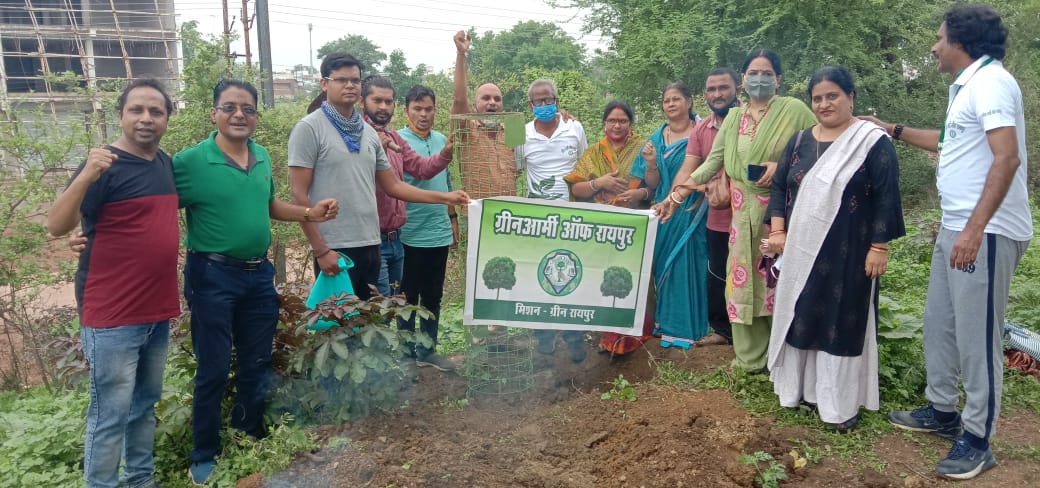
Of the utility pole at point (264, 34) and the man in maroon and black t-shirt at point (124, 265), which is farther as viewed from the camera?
the utility pole at point (264, 34)

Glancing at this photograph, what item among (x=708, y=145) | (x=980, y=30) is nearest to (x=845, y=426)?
(x=708, y=145)

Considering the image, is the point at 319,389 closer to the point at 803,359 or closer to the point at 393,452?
the point at 393,452

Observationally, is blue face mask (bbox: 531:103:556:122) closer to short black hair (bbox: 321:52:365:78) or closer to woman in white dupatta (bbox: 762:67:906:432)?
short black hair (bbox: 321:52:365:78)

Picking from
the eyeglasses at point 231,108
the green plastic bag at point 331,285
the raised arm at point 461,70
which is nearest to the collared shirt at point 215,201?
the eyeglasses at point 231,108

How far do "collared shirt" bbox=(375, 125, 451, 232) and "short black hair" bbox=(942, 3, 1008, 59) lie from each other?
→ 271 cm

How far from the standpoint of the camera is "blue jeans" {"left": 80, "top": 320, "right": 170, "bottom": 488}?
291 cm

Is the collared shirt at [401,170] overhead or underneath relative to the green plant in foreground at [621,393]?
overhead

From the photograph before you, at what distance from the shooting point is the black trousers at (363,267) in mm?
3963

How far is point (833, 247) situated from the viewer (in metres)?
3.46

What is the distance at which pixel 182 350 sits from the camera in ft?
12.1

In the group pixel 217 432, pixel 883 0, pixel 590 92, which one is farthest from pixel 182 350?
pixel 590 92

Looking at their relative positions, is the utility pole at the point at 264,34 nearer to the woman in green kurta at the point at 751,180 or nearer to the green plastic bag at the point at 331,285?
the green plastic bag at the point at 331,285

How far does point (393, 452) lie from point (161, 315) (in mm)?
1199

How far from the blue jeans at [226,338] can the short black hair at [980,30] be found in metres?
3.35
